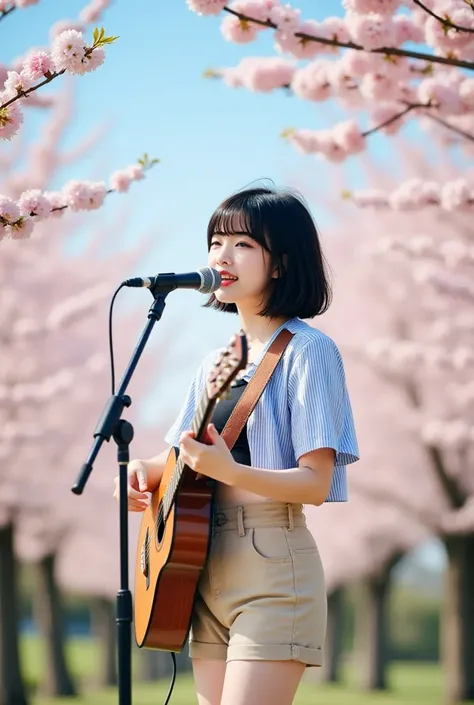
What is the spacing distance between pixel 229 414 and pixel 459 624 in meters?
8.17

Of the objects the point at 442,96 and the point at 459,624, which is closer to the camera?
the point at 442,96

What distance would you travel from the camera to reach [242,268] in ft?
8.15

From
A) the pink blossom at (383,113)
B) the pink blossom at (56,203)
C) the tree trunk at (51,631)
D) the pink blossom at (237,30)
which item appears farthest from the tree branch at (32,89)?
the tree trunk at (51,631)

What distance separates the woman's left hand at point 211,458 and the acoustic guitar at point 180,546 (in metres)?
0.04

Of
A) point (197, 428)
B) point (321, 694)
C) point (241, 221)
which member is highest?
point (241, 221)

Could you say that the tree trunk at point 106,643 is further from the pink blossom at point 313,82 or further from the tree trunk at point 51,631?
the pink blossom at point 313,82

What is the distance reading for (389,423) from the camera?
1078cm

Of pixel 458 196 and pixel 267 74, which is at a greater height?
pixel 267 74

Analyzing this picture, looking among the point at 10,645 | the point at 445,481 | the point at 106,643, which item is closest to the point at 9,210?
the point at 10,645

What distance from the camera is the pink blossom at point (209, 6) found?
3.73 meters

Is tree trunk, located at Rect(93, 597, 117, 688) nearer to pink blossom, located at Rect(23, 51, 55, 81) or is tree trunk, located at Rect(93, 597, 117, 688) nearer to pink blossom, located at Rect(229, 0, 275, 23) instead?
pink blossom, located at Rect(229, 0, 275, 23)

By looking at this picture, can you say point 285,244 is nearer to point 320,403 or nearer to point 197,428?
point 320,403

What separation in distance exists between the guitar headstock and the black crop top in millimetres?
228

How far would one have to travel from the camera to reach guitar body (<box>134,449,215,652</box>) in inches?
88.0
